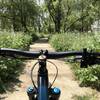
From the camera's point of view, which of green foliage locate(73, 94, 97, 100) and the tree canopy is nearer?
green foliage locate(73, 94, 97, 100)

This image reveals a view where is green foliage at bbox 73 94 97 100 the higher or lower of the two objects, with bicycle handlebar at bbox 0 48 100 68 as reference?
lower

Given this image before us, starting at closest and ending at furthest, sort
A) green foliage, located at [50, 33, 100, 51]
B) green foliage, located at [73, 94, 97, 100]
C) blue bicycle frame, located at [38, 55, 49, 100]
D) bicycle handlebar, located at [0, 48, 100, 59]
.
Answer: blue bicycle frame, located at [38, 55, 49, 100], bicycle handlebar, located at [0, 48, 100, 59], green foliage, located at [73, 94, 97, 100], green foliage, located at [50, 33, 100, 51]

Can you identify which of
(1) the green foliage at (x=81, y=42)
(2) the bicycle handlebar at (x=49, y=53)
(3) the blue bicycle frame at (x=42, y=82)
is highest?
(2) the bicycle handlebar at (x=49, y=53)

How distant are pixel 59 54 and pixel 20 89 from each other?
539 centimetres

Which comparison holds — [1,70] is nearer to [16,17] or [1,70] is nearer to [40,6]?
[16,17]

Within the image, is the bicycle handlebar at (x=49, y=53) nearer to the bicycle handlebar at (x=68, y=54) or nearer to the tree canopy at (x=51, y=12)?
the bicycle handlebar at (x=68, y=54)

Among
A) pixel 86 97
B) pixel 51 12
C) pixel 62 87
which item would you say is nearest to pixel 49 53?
pixel 86 97

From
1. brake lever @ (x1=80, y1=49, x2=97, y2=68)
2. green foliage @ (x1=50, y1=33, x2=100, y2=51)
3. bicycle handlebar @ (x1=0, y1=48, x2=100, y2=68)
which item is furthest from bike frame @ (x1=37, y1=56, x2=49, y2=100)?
green foliage @ (x1=50, y1=33, x2=100, y2=51)

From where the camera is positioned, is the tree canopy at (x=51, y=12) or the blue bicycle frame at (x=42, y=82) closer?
the blue bicycle frame at (x=42, y=82)

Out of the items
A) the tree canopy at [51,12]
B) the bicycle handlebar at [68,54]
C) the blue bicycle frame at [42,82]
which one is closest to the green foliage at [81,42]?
the bicycle handlebar at [68,54]

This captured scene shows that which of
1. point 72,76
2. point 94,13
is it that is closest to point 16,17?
point 94,13

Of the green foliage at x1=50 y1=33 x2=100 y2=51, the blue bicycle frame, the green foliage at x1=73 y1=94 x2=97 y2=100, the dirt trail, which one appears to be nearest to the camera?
the blue bicycle frame

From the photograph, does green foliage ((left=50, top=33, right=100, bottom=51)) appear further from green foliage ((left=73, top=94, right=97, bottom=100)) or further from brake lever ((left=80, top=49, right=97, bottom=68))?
brake lever ((left=80, top=49, right=97, bottom=68))

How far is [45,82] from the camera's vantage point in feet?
6.05
